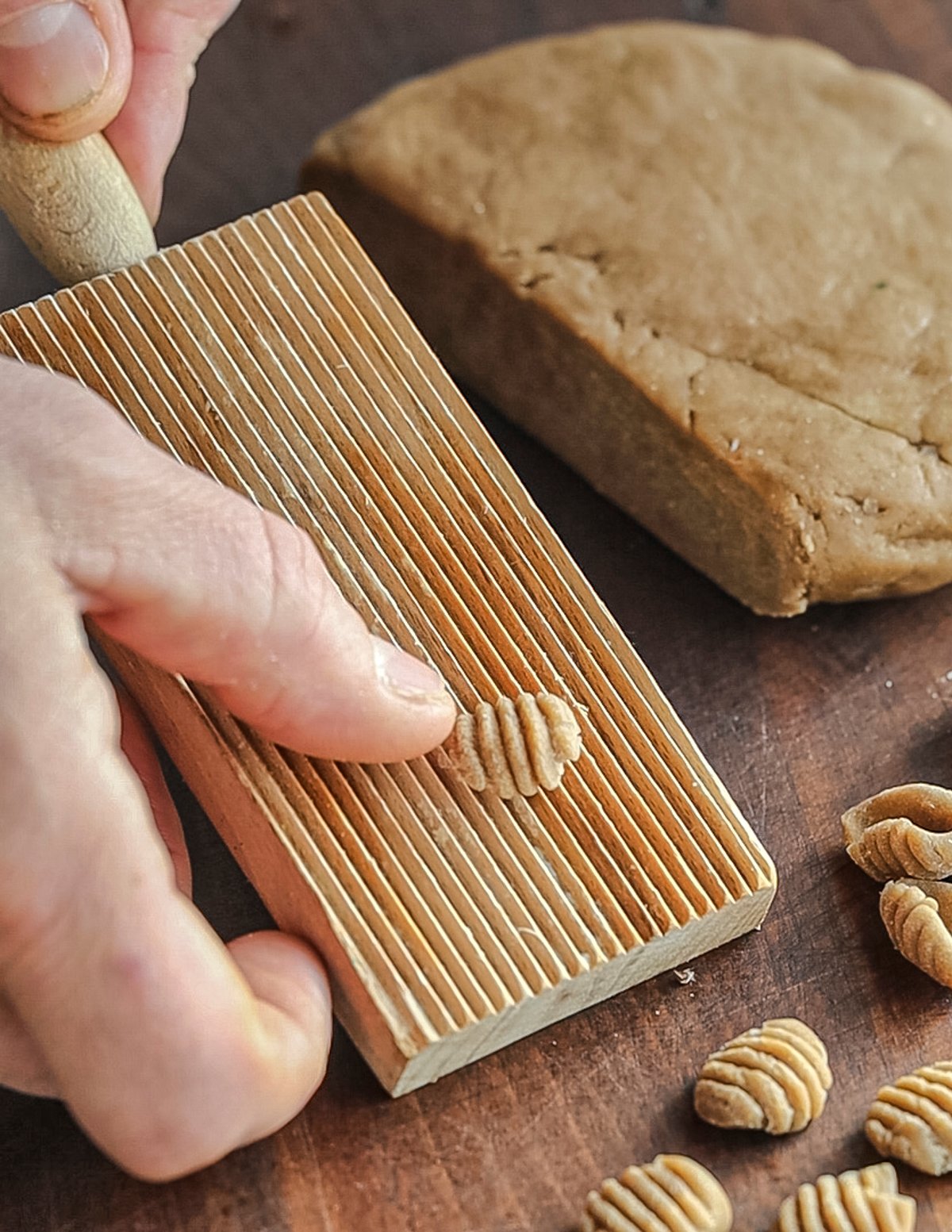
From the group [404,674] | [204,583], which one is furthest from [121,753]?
[404,674]

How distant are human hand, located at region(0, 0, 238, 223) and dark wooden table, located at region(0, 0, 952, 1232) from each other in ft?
1.00

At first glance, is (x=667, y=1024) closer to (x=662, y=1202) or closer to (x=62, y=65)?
(x=662, y=1202)

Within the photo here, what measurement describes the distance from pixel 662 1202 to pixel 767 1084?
5.4 inches

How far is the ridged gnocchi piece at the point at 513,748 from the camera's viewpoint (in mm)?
1373

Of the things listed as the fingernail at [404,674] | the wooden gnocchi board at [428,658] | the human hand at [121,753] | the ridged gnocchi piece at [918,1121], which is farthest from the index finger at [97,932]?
the ridged gnocchi piece at [918,1121]

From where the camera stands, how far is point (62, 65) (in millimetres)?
1523

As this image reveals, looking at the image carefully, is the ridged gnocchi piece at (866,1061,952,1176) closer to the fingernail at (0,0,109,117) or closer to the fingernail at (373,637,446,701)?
the fingernail at (373,637,446,701)

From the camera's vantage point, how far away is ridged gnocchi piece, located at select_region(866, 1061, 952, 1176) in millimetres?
1307

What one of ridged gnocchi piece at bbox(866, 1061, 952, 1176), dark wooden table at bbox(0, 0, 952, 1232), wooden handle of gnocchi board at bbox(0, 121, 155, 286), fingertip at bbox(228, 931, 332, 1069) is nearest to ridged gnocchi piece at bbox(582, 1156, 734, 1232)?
dark wooden table at bbox(0, 0, 952, 1232)

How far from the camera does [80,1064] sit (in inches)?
45.3

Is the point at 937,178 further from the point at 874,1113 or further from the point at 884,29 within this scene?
the point at 874,1113

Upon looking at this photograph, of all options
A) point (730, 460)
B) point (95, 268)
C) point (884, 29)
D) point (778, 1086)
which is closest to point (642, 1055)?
point (778, 1086)

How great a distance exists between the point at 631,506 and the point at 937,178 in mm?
560

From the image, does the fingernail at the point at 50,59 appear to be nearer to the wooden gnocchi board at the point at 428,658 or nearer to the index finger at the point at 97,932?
the wooden gnocchi board at the point at 428,658
